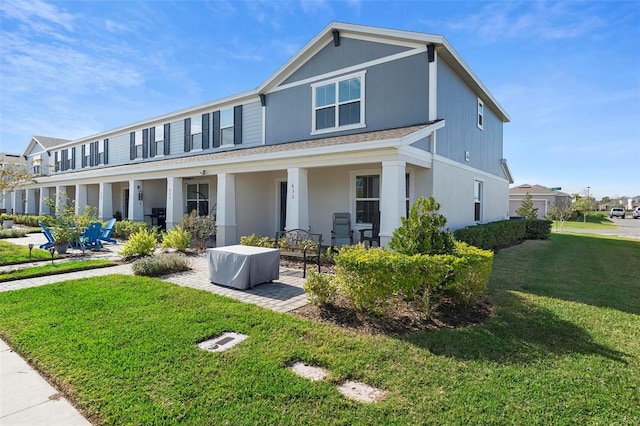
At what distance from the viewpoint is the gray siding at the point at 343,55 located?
10.4 m

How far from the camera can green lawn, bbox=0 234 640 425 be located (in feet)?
9.00

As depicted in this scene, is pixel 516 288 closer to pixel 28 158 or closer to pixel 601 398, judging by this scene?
pixel 601 398

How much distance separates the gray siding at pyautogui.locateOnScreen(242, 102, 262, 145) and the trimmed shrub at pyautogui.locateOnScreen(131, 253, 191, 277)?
6.70 meters

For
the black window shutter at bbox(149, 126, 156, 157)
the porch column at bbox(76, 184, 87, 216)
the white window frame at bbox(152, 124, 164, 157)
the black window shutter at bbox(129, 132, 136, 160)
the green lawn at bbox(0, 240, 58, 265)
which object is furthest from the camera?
the porch column at bbox(76, 184, 87, 216)

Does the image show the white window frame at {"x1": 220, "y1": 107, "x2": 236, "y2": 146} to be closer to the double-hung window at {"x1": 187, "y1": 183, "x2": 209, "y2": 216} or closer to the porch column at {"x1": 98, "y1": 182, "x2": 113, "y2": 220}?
the double-hung window at {"x1": 187, "y1": 183, "x2": 209, "y2": 216}

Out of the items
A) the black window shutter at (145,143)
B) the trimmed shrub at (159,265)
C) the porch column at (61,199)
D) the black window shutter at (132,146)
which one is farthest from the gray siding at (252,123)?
the black window shutter at (132,146)

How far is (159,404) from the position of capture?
9.19 ft

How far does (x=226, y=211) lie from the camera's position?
12.2 metres

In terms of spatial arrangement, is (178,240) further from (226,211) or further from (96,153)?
(96,153)

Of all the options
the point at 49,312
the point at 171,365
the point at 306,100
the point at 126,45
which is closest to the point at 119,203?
the point at 126,45

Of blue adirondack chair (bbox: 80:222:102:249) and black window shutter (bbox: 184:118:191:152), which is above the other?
black window shutter (bbox: 184:118:191:152)

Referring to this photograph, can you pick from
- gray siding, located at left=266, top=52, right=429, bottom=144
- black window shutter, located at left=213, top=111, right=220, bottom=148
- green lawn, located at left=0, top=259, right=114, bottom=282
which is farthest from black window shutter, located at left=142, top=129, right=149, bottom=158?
gray siding, located at left=266, top=52, right=429, bottom=144

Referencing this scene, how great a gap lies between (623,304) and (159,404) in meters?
7.37

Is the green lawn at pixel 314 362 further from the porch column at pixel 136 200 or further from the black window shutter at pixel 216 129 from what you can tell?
the porch column at pixel 136 200
